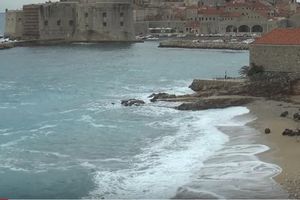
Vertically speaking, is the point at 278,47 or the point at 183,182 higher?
the point at 278,47

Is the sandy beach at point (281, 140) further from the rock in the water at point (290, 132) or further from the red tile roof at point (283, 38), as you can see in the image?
the red tile roof at point (283, 38)

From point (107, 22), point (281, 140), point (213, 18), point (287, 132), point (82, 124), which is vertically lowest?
point (82, 124)

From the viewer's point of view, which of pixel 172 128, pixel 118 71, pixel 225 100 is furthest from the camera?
pixel 118 71

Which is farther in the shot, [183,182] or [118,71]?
[118,71]

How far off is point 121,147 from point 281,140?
14.3ft

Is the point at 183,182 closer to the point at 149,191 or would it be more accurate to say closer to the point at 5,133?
the point at 149,191

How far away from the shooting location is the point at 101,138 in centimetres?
1867

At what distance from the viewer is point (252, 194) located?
12.2m

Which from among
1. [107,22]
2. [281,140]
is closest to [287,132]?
[281,140]

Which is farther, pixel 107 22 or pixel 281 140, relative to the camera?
pixel 107 22

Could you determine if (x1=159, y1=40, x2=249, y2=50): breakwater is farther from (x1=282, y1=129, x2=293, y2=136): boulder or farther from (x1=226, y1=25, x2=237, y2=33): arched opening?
(x1=282, y1=129, x2=293, y2=136): boulder

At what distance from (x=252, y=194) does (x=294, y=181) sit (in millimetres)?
1104

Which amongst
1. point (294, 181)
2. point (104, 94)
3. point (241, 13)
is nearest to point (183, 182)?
point (294, 181)

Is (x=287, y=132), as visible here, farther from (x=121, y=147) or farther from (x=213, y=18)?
(x=213, y=18)
